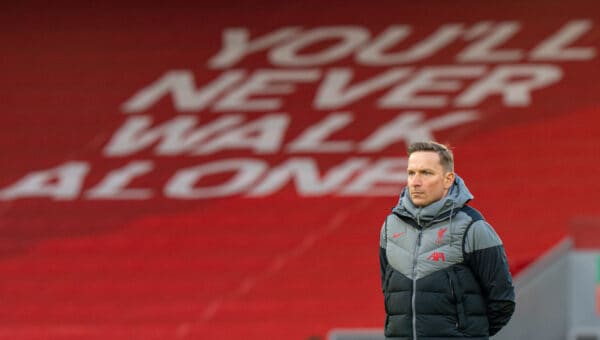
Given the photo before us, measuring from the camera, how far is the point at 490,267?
134 inches

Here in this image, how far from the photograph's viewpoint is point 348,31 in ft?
24.5

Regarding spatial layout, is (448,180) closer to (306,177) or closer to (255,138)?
(306,177)

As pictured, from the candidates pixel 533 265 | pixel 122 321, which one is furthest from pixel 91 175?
pixel 533 265

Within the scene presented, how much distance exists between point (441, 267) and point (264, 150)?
4.01 metres

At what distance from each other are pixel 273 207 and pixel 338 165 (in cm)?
49

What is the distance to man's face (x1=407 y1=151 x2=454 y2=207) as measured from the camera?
345cm

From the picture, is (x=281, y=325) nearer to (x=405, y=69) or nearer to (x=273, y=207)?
(x=273, y=207)

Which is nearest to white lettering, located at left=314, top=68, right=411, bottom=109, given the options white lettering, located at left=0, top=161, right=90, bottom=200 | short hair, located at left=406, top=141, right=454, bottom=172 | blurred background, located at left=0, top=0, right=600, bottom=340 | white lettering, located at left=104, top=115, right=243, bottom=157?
blurred background, located at left=0, top=0, right=600, bottom=340

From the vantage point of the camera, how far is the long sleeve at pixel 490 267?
340cm

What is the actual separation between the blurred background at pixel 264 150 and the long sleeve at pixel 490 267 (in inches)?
146

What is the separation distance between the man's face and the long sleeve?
153mm

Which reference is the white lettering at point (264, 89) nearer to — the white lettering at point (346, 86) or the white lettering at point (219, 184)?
the white lettering at point (346, 86)

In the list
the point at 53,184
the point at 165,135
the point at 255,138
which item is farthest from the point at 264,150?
the point at 53,184

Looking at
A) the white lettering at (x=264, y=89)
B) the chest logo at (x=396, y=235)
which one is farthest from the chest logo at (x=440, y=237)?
the white lettering at (x=264, y=89)
